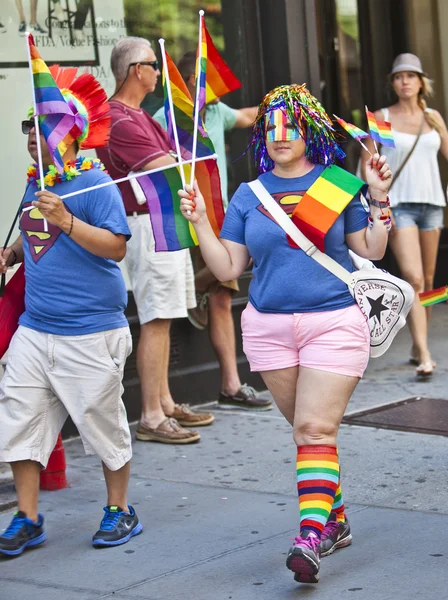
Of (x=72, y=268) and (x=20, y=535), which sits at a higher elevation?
(x=72, y=268)

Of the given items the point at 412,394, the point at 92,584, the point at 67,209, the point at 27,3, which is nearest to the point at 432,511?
the point at 92,584

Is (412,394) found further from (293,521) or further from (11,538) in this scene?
(11,538)

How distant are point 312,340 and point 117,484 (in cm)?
115

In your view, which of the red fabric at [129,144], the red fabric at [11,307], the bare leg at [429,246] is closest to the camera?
the red fabric at [11,307]

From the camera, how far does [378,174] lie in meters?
4.07

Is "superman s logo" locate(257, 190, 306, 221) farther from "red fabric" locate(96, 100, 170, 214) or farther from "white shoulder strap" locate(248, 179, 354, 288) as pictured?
"red fabric" locate(96, 100, 170, 214)

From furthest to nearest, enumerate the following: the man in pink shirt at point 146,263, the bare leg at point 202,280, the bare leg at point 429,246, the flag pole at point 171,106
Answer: the bare leg at point 429,246, the bare leg at point 202,280, the man in pink shirt at point 146,263, the flag pole at point 171,106

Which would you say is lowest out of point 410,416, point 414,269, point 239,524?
point 410,416

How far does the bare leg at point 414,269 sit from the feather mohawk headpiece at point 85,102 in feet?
11.3

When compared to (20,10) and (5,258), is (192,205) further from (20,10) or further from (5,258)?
(20,10)

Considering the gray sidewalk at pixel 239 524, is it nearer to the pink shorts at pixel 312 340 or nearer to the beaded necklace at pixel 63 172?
the pink shorts at pixel 312 340

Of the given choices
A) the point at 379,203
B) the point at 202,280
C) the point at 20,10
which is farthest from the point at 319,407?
the point at 20,10

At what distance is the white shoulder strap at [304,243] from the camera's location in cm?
417

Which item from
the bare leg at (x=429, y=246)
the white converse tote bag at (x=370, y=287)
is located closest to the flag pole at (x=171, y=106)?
the white converse tote bag at (x=370, y=287)
